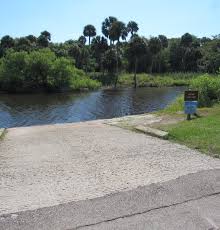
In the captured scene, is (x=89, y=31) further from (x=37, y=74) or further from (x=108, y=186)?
(x=108, y=186)

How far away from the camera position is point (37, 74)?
69.1 meters

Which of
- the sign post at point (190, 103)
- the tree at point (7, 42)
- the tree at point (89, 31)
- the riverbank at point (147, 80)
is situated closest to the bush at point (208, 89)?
the sign post at point (190, 103)

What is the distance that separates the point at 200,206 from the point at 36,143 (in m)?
5.84

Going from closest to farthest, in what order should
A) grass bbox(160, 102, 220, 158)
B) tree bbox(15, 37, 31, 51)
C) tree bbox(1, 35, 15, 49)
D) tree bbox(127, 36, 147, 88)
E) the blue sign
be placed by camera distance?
grass bbox(160, 102, 220, 158) < the blue sign < tree bbox(15, 37, 31, 51) < tree bbox(127, 36, 147, 88) < tree bbox(1, 35, 15, 49)

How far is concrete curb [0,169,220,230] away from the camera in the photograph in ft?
16.9

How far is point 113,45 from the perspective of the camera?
9538 centimetres

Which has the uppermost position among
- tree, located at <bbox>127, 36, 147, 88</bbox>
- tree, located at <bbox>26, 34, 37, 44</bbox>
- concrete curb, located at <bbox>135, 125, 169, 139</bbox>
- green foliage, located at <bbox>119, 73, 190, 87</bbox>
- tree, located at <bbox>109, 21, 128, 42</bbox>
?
tree, located at <bbox>109, 21, 128, 42</bbox>

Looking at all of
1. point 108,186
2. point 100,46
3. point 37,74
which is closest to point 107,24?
point 100,46

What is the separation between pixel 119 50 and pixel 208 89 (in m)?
75.4

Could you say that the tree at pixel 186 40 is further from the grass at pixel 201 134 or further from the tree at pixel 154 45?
the grass at pixel 201 134

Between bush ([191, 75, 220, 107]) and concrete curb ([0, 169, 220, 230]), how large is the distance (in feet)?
41.2

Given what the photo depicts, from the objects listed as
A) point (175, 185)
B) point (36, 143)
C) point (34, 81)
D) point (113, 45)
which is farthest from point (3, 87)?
point (175, 185)

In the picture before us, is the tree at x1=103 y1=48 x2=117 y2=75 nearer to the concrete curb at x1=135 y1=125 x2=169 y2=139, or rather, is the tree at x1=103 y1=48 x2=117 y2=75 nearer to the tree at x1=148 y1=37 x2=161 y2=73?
the tree at x1=148 y1=37 x2=161 y2=73

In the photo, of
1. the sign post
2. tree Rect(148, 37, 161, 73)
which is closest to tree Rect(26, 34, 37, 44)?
tree Rect(148, 37, 161, 73)
